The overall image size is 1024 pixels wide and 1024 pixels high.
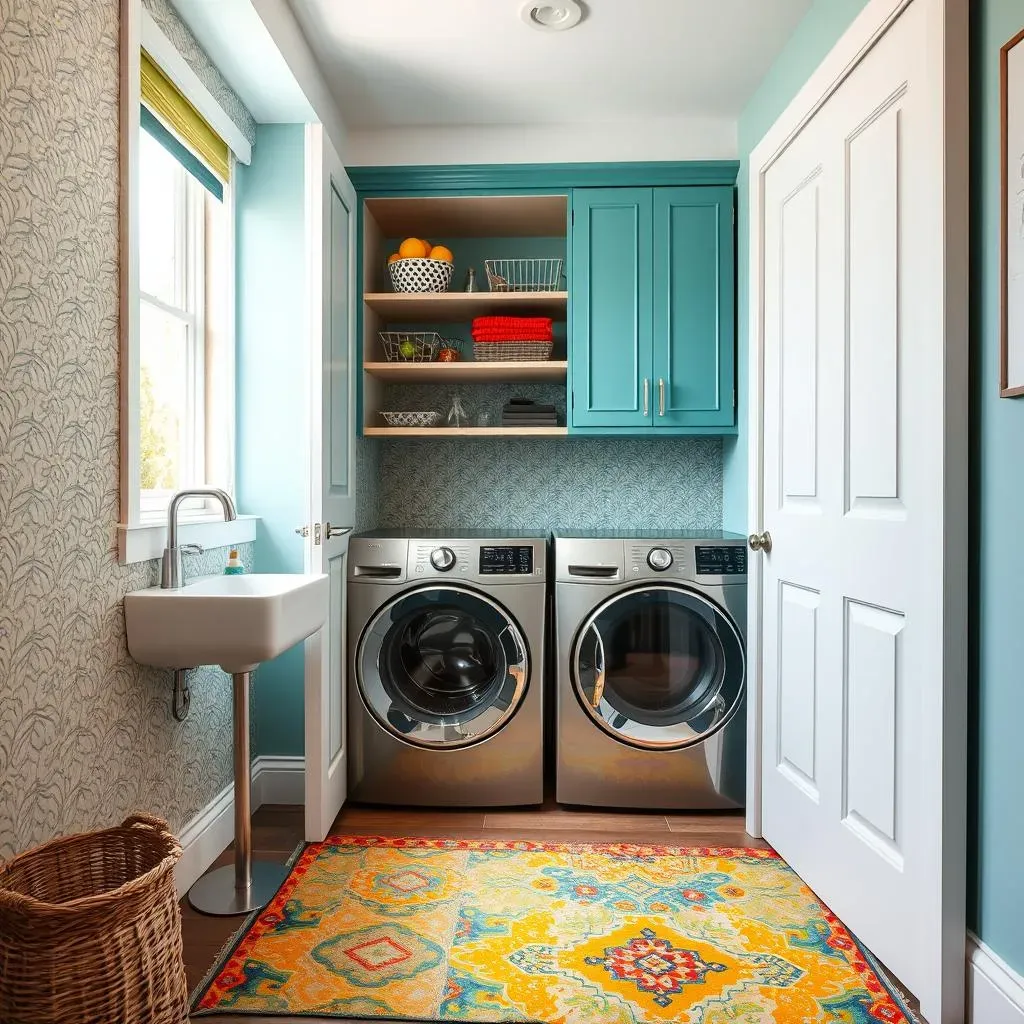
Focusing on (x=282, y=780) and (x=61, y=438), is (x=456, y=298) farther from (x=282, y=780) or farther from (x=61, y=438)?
(x=282, y=780)

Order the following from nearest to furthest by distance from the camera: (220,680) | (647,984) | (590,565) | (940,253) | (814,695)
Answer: (940,253)
(647,984)
(814,695)
(220,680)
(590,565)

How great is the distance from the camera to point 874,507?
171 centimetres

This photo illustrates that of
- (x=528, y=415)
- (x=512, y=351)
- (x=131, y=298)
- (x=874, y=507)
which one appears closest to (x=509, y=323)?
A: (x=512, y=351)

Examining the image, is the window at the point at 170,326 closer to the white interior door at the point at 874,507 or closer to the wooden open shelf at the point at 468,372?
the wooden open shelf at the point at 468,372

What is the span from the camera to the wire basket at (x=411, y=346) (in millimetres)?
2904

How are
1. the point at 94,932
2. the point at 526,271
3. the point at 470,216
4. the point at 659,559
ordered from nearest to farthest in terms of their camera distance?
the point at 94,932
the point at 659,559
the point at 470,216
the point at 526,271

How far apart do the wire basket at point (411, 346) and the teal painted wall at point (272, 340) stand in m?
0.44

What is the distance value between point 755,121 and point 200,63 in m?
1.76

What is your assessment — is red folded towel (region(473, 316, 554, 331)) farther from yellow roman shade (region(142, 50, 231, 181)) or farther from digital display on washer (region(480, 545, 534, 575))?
yellow roman shade (region(142, 50, 231, 181))

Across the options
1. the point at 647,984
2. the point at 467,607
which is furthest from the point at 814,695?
the point at 467,607

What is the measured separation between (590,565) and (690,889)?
3.31 ft

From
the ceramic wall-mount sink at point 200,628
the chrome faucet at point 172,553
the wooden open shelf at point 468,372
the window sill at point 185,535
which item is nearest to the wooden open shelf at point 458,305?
the wooden open shelf at point 468,372

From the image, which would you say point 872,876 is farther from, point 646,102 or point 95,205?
point 646,102

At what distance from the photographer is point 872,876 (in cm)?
171
